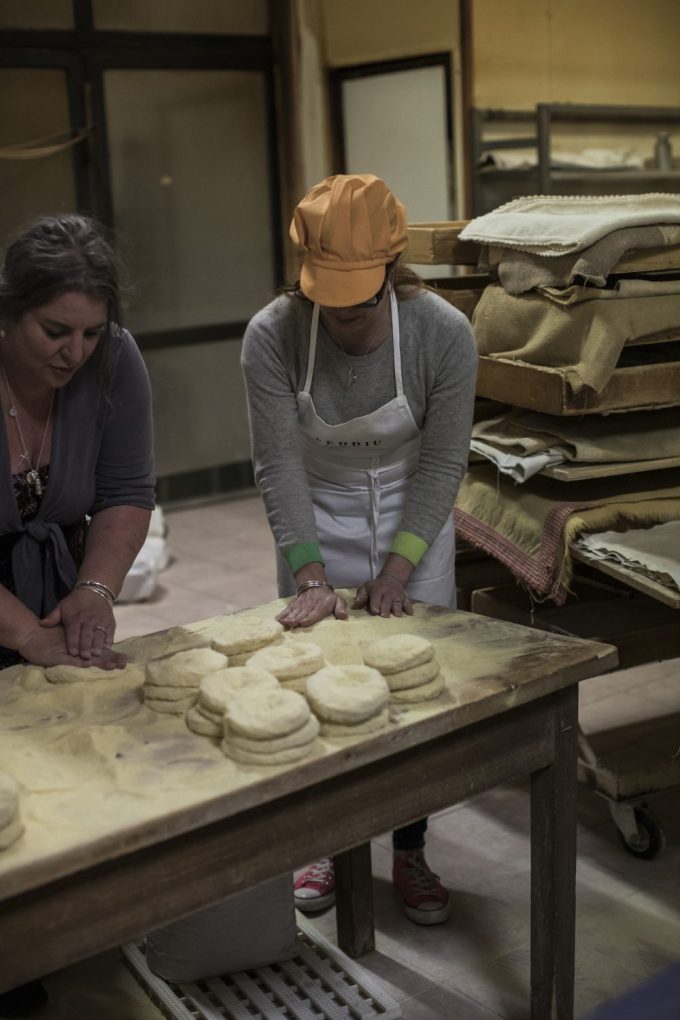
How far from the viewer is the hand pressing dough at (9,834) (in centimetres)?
160

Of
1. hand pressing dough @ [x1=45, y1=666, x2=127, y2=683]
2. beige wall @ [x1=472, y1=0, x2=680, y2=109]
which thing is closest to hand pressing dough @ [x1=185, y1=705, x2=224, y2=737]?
hand pressing dough @ [x1=45, y1=666, x2=127, y2=683]

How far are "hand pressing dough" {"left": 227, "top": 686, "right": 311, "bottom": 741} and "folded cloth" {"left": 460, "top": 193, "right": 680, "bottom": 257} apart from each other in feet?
5.17

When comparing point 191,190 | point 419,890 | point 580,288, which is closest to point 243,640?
point 419,890

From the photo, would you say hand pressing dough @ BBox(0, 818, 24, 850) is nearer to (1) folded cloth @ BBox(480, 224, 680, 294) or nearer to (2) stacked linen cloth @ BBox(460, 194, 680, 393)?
(2) stacked linen cloth @ BBox(460, 194, 680, 393)

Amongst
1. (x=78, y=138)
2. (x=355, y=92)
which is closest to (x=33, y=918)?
(x=78, y=138)

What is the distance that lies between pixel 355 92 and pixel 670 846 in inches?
212

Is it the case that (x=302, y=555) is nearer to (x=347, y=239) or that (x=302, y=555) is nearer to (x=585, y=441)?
(x=347, y=239)

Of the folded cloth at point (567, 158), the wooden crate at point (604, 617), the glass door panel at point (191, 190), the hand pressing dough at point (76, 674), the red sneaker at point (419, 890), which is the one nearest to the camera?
the hand pressing dough at point (76, 674)

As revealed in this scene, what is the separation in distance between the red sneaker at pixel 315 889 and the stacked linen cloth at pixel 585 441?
1139 mm

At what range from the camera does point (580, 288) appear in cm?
304

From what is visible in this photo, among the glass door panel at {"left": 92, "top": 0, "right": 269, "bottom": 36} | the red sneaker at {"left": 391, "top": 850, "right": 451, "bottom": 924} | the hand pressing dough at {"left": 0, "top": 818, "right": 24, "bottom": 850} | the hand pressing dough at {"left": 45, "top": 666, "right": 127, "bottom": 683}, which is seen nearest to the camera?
the hand pressing dough at {"left": 0, "top": 818, "right": 24, "bottom": 850}

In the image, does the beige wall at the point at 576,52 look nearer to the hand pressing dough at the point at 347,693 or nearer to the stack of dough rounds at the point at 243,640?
the stack of dough rounds at the point at 243,640

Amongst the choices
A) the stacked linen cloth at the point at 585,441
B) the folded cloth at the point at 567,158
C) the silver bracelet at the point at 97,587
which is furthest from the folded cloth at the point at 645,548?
the folded cloth at the point at 567,158

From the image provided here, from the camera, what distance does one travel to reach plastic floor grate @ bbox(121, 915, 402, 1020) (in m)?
2.52
